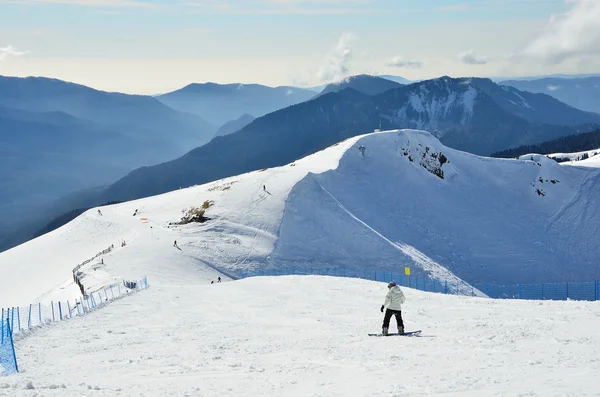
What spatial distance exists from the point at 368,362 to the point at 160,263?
39894 mm

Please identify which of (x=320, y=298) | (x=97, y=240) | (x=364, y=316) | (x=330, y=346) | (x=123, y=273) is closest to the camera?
(x=330, y=346)

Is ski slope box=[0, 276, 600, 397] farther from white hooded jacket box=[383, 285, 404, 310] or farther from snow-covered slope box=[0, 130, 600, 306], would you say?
snow-covered slope box=[0, 130, 600, 306]

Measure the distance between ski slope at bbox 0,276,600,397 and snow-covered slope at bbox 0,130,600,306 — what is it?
24500 mm

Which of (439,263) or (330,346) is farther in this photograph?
(439,263)

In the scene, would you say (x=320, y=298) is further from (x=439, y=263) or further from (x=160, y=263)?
(x=439, y=263)

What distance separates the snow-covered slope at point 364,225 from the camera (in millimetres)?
60656

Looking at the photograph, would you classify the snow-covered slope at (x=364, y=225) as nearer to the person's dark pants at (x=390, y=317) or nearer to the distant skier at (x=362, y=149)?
the distant skier at (x=362, y=149)

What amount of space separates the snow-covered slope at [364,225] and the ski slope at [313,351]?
80.4 feet

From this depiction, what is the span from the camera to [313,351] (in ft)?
54.2

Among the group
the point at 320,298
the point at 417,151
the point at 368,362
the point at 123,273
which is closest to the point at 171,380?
the point at 368,362

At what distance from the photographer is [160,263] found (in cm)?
5197

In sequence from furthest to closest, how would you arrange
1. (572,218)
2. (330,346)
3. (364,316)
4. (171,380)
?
(572,218), (364,316), (330,346), (171,380)

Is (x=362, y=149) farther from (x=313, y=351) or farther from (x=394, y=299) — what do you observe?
(x=313, y=351)

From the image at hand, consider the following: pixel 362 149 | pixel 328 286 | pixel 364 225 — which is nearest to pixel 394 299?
pixel 328 286
